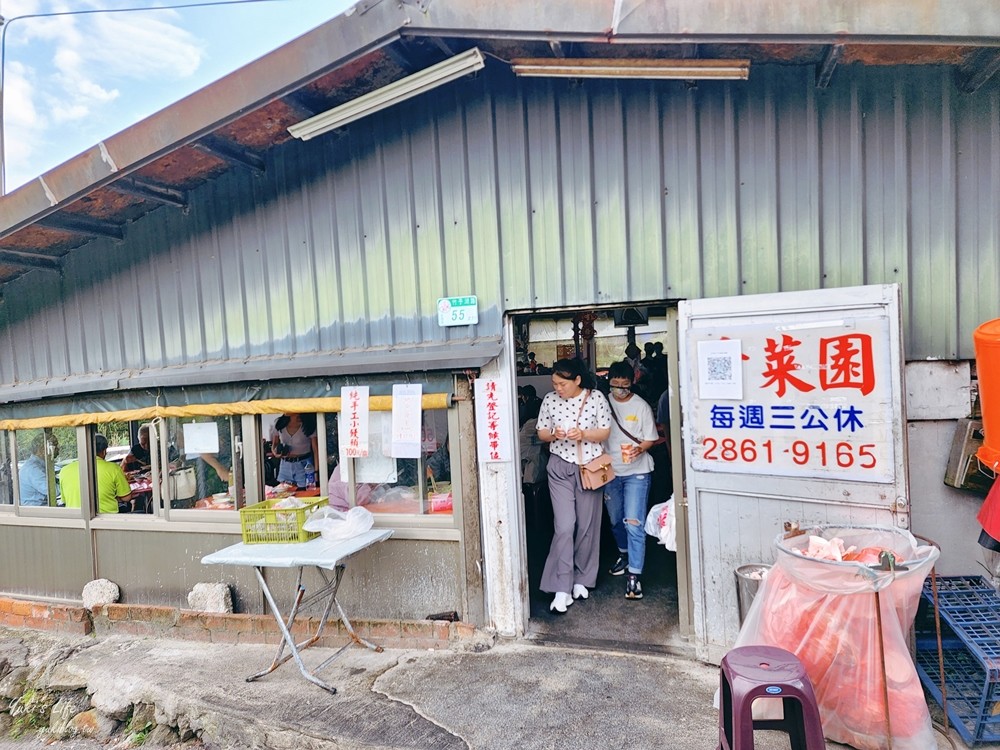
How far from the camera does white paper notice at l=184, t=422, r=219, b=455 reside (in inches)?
212

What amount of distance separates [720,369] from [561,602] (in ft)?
7.97

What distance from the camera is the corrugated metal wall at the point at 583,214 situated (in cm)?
369

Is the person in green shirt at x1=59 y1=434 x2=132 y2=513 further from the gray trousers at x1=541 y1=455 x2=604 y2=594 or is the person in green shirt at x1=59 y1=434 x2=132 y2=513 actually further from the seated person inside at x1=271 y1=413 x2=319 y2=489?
the gray trousers at x1=541 y1=455 x2=604 y2=594

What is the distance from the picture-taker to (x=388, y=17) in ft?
11.8

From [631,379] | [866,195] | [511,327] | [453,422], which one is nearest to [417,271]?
[511,327]

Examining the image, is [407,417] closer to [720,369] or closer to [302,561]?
[302,561]

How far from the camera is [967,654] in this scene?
3410mm

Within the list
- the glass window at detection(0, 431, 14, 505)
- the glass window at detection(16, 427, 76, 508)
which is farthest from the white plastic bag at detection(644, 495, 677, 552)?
the glass window at detection(0, 431, 14, 505)

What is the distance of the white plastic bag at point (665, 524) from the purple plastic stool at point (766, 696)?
1.41m

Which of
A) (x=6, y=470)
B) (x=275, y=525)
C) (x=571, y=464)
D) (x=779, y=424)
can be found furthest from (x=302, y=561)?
(x=6, y=470)

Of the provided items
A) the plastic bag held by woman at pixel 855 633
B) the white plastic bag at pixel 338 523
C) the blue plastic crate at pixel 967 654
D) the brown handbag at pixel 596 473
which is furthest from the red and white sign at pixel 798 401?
the white plastic bag at pixel 338 523

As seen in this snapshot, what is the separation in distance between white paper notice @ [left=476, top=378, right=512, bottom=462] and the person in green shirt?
4.24 m

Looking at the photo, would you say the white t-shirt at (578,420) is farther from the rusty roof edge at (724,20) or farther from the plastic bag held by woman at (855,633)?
the rusty roof edge at (724,20)

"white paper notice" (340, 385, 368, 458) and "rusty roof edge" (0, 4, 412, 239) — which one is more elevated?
"rusty roof edge" (0, 4, 412, 239)
